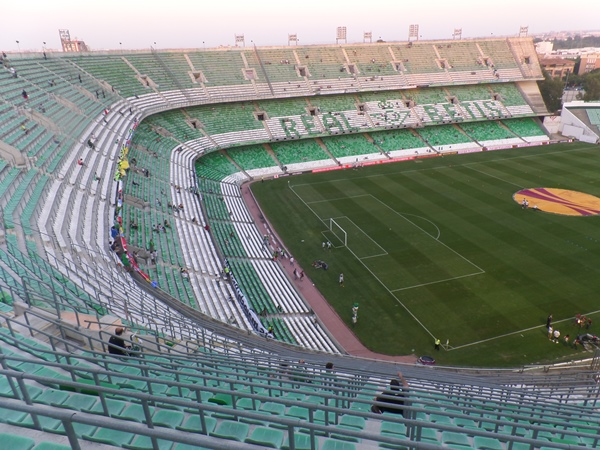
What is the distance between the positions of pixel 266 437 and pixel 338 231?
2738cm

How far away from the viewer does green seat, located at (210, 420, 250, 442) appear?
19.1 feet

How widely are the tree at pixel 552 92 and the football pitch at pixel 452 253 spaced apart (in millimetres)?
29137

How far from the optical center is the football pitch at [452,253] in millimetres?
21375

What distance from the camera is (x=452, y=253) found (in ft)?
94.4

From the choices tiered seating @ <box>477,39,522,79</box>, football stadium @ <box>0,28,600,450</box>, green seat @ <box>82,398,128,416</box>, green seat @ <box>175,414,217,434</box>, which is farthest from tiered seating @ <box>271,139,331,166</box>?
green seat @ <box>175,414,217,434</box>

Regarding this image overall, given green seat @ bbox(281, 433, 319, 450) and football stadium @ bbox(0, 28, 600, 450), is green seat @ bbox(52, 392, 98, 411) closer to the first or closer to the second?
football stadium @ bbox(0, 28, 600, 450)

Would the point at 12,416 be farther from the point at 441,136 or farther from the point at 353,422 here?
the point at 441,136

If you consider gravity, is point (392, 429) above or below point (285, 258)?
above

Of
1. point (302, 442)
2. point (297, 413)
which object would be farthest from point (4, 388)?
Answer: point (297, 413)

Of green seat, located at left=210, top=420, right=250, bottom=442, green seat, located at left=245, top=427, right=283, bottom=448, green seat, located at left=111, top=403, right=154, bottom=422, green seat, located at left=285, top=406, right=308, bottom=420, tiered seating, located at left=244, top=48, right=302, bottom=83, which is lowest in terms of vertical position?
green seat, located at left=285, top=406, right=308, bottom=420

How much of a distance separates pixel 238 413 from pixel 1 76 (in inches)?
1398

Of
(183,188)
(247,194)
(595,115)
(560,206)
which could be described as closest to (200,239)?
(183,188)

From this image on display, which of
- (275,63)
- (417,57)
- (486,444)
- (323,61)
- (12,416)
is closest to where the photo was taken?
(12,416)

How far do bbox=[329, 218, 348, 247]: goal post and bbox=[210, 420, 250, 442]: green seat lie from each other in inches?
984
